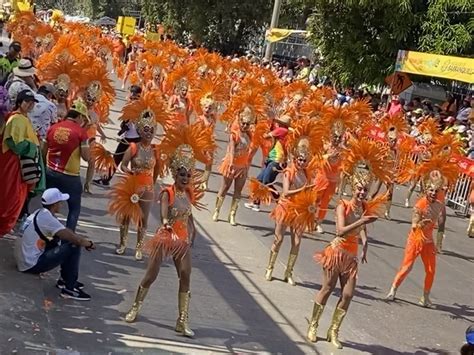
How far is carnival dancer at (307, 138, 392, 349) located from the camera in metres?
7.25

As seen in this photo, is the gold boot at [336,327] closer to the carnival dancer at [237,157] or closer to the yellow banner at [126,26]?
the carnival dancer at [237,157]

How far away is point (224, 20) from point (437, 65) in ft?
76.4

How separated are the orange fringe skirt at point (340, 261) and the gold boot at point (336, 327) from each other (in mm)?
379

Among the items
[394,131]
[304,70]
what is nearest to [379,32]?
[304,70]

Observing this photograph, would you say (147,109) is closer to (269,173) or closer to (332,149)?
(332,149)

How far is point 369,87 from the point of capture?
26.5m

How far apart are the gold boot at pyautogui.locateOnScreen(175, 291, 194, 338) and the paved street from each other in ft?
0.27

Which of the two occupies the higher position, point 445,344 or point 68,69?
point 68,69

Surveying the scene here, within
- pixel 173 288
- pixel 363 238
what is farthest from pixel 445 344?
pixel 173 288

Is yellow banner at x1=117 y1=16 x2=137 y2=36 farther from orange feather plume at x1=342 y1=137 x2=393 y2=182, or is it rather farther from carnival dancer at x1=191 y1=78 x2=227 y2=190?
orange feather plume at x1=342 y1=137 x2=393 y2=182

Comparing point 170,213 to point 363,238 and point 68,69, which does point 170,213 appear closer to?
point 363,238

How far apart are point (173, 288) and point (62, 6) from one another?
350ft

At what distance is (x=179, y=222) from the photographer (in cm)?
690

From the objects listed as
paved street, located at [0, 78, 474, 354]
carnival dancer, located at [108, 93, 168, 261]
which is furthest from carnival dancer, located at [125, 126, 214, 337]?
carnival dancer, located at [108, 93, 168, 261]
